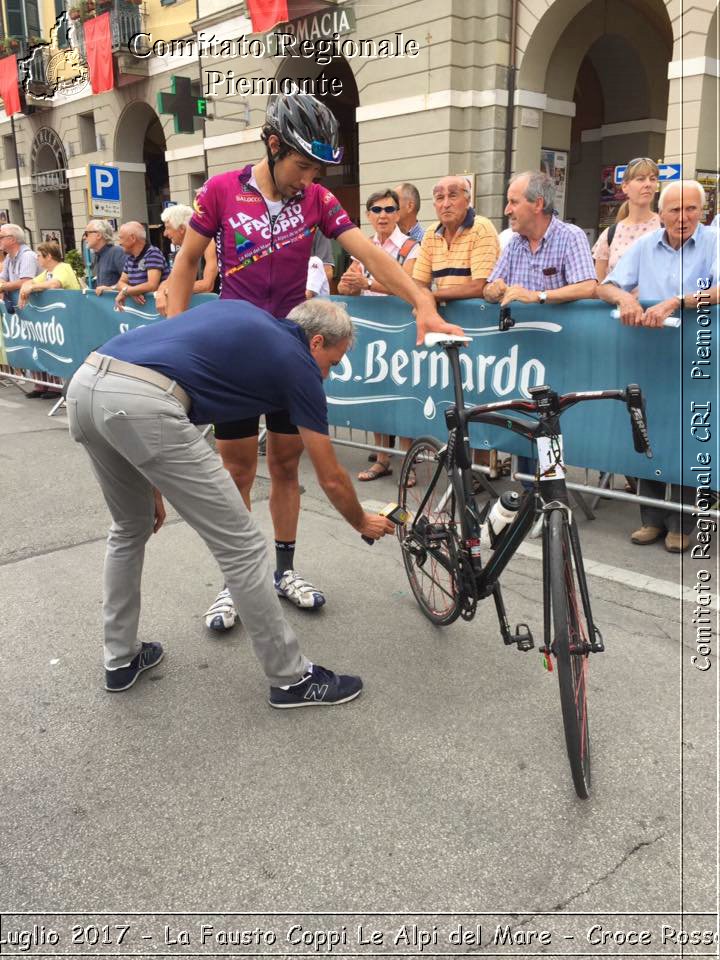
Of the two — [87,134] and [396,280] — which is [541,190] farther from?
[87,134]

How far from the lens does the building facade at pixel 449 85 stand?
13602mm

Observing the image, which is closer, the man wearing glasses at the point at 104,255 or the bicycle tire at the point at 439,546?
the bicycle tire at the point at 439,546

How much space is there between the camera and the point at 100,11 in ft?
72.7

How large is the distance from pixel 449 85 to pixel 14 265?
8.53 metres

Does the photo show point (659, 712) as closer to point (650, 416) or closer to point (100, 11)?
point (650, 416)

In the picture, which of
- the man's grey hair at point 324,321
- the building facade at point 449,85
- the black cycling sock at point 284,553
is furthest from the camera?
the building facade at point 449,85

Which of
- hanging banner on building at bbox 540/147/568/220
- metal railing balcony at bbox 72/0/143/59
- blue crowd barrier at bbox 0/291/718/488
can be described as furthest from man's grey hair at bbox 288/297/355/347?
metal railing balcony at bbox 72/0/143/59

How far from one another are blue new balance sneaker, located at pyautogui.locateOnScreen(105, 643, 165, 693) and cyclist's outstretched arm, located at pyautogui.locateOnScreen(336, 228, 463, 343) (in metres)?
1.78

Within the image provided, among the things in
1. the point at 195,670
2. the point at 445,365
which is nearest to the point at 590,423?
the point at 445,365

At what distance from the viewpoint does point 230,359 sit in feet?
8.49

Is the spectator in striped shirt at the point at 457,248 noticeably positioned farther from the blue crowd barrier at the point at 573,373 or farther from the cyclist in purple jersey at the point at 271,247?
the cyclist in purple jersey at the point at 271,247

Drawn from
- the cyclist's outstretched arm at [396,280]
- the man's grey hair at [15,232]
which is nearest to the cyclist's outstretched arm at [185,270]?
the cyclist's outstretched arm at [396,280]

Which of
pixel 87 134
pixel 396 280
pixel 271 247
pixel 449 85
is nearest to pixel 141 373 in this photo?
pixel 271 247

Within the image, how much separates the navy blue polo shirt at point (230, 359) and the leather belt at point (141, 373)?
19mm
